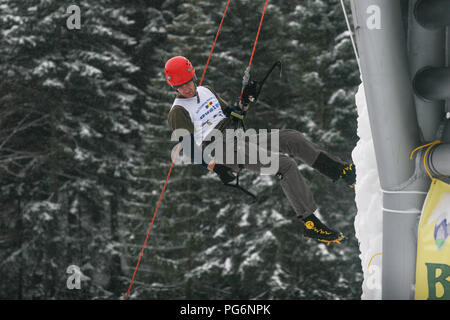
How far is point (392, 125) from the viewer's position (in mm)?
3709

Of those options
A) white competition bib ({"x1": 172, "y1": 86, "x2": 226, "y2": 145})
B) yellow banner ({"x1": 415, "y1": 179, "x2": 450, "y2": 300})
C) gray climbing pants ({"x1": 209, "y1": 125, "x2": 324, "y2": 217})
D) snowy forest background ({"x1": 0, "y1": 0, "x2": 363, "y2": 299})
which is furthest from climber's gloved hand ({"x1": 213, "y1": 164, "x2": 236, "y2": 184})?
snowy forest background ({"x1": 0, "y1": 0, "x2": 363, "y2": 299})

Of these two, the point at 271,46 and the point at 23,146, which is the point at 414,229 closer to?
the point at 271,46

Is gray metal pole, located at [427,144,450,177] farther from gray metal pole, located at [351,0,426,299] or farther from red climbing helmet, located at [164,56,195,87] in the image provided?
red climbing helmet, located at [164,56,195,87]

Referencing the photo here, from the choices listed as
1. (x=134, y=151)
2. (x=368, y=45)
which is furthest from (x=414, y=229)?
(x=134, y=151)

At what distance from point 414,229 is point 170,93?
1536 cm

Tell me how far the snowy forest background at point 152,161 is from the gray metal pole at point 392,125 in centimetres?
1467

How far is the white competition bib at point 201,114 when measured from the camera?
5.18 metres

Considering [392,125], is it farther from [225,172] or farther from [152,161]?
[152,161]

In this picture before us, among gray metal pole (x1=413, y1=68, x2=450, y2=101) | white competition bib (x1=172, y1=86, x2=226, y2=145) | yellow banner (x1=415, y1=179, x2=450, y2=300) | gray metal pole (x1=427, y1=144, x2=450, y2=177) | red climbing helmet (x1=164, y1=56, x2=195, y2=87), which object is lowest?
yellow banner (x1=415, y1=179, x2=450, y2=300)

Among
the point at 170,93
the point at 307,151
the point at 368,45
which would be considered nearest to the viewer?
the point at 368,45

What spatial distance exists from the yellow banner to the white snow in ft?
3.80

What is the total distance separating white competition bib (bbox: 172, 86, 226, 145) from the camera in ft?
17.0
